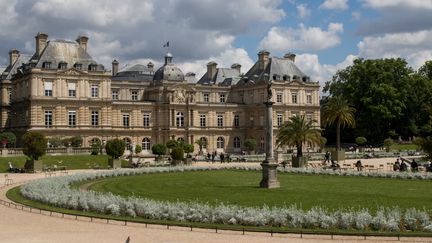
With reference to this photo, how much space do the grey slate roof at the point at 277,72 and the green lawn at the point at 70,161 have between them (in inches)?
1369

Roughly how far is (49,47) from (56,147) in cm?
1566

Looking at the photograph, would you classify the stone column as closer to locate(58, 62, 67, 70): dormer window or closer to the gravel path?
the gravel path

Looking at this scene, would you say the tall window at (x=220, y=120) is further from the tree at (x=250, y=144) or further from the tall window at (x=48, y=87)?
the tall window at (x=48, y=87)

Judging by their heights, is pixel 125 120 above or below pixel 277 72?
below

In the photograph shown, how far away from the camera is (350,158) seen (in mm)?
65000

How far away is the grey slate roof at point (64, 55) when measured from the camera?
7038 cm

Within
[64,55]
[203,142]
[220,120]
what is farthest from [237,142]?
[64,55]

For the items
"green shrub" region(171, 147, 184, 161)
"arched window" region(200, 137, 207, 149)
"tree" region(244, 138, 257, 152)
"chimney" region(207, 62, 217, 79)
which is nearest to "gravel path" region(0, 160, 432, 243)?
"green shrub" region(171, 147, 184, 161)

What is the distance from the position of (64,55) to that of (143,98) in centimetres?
1558

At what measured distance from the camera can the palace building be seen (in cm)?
6969

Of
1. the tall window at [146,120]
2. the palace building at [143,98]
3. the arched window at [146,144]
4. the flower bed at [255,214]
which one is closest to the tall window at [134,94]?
the palace building at [143,98]

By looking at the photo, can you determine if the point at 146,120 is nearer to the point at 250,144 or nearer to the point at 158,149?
the point at 250,144

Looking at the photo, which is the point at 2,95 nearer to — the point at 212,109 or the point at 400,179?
the point at 212,109

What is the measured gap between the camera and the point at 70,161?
53.9m
